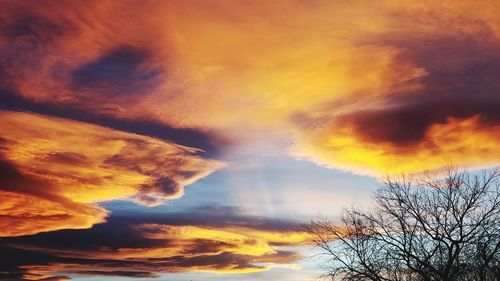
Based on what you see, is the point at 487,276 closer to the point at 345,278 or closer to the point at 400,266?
the point at 400,266

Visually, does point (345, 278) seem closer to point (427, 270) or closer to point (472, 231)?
point (427, 270)

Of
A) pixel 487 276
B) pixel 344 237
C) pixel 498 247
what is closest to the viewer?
pixel 498 247

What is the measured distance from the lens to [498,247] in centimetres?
2661

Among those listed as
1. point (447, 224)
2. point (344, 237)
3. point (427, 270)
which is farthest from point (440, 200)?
point (344, 237)

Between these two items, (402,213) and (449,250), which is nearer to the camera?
(449,250)

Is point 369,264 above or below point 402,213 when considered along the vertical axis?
below

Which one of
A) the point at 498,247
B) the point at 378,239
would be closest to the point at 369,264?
the point at 378,239

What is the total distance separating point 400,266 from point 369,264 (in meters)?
1.51

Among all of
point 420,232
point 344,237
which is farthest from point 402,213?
Answer: point 344,237

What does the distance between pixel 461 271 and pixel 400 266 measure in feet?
9.44

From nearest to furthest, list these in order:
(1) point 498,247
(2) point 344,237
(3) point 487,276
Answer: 1. (1) point 498,247
2. (3) point 487,276
3. (2) point 344,237

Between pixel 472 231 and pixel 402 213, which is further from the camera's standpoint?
pixel 402 213

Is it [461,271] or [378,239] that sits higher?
[378,239]

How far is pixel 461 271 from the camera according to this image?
27375 mm
